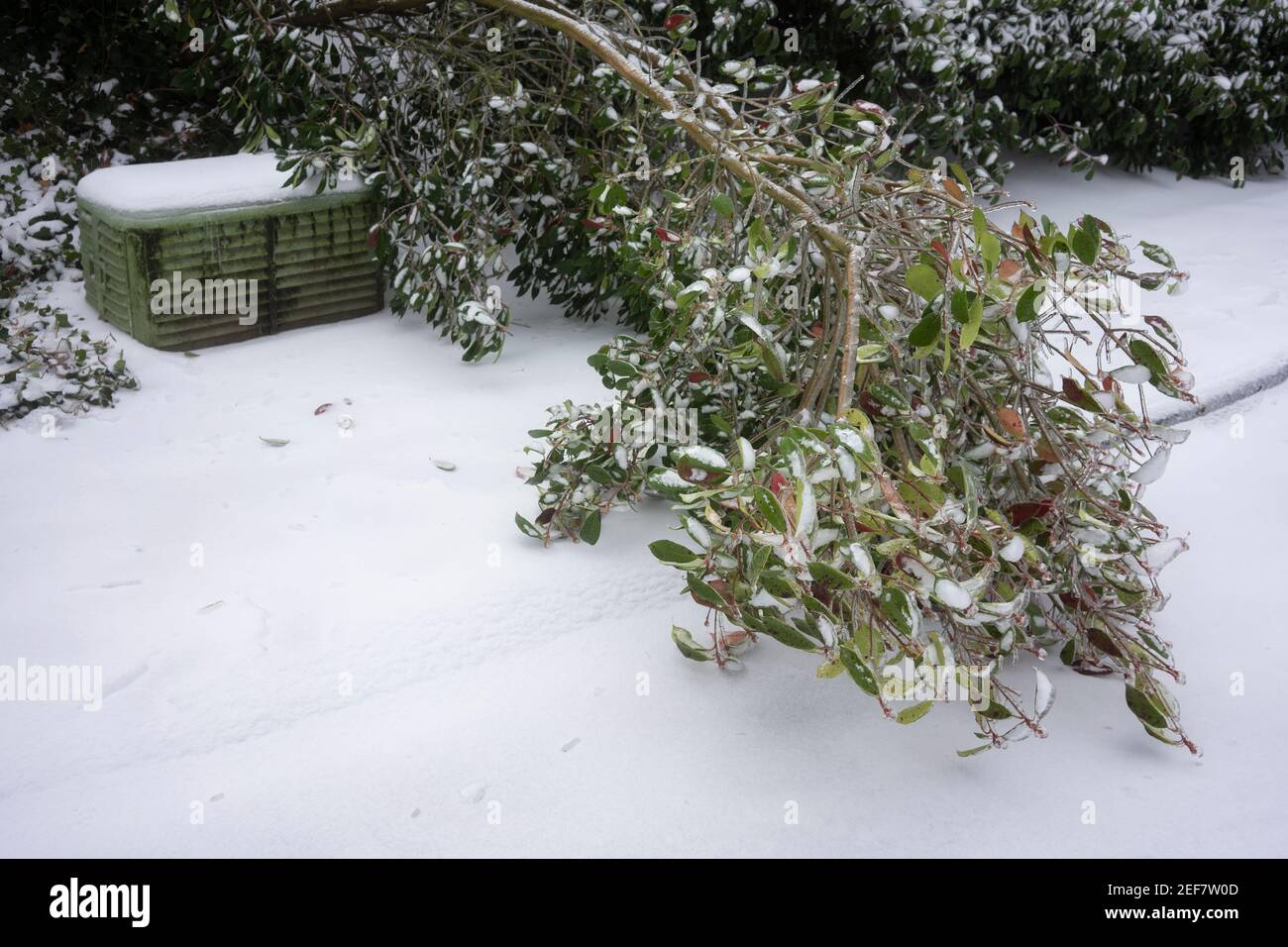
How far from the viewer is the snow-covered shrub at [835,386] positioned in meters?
1.79

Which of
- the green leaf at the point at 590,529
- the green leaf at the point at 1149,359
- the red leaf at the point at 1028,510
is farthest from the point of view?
the green leaf at the point at 590,529

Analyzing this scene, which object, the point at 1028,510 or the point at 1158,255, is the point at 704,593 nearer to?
the point at 1028,510

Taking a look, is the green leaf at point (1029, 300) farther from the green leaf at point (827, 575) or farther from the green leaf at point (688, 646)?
the green leaf at point (688, 646)

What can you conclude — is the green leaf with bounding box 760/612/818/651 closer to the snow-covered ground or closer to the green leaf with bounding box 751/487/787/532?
the green leaf with bounding box 751/487/787/532

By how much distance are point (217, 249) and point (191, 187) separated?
197mm

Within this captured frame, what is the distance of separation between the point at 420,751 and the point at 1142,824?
47.2 inches

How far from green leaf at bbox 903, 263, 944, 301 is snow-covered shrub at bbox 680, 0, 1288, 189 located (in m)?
2.17

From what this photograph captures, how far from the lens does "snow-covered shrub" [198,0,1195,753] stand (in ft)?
5.87

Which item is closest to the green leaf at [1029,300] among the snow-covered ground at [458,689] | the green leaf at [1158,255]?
the green leaf at [1158,255]

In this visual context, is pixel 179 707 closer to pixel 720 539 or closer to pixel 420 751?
pixel 420 751

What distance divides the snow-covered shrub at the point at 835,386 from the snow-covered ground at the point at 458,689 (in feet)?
0.41

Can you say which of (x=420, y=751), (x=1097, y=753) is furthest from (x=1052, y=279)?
(x=420, y=751)

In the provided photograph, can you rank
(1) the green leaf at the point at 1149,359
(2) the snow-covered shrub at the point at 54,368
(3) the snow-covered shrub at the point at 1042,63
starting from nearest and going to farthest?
(1) the green leaf at the point at 1149,359 < (2) the snow-covered shrub at the point at 54,368 < (3) the snow-covered shrub at the point at 1042,63

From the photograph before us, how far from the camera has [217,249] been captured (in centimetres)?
349
